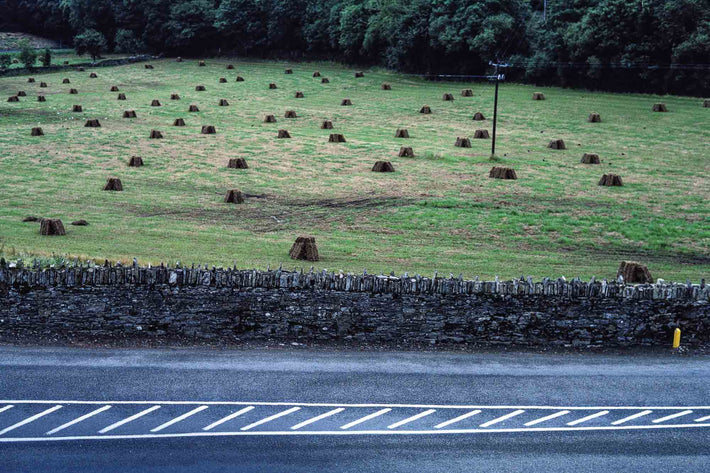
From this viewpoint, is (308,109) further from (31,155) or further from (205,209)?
(205,209)

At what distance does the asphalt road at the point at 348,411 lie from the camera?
1371 centimetres

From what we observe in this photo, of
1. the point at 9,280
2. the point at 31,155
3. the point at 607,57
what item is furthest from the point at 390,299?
the point at 607,57

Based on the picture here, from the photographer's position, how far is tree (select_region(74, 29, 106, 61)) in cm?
10775

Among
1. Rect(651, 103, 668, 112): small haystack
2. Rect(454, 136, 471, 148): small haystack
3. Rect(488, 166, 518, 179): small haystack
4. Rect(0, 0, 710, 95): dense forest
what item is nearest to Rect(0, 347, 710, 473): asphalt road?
Rect(488, 166, 518, 179): small haystack

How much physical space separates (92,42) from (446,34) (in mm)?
52460

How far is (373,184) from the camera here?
41719mm

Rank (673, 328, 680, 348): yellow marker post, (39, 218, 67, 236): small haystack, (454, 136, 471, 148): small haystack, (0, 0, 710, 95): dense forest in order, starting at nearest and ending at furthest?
(673, 328, 680, 348): yellow marker post, (39, 218, 67, 236): small haystack, (454, 136, 471, 148): small haystack, (0, 0, 710, 95): dense forest

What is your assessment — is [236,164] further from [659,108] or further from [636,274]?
[659,108]

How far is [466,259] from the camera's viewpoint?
91.8 feet

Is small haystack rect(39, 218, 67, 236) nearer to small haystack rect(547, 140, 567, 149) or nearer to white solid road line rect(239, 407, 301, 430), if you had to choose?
white solid road line rect(239, 407, 301, 430)

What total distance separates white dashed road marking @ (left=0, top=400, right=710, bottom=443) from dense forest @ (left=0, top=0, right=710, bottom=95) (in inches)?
2182

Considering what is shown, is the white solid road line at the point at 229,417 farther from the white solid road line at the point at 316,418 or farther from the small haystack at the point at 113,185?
the small haystack at the point at 113,185

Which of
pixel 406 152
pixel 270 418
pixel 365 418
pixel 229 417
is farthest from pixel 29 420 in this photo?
pixel 406 152

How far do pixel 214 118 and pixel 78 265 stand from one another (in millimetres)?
47306
